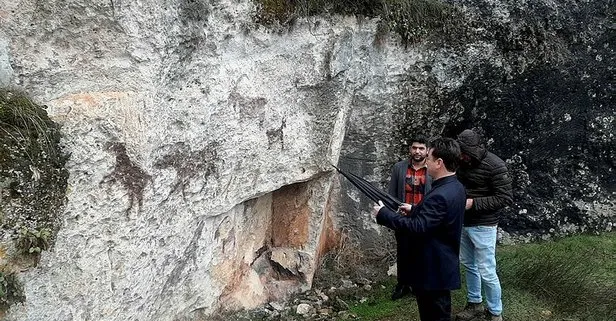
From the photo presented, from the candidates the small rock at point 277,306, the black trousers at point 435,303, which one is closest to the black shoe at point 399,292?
the small rock at point 277,306

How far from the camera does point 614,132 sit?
6910 millimetres

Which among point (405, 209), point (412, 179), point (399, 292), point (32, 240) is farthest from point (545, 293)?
point (32, 240)

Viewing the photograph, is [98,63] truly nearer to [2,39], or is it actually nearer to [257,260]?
[2,39]

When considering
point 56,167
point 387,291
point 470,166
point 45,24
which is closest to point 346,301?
point 387,291

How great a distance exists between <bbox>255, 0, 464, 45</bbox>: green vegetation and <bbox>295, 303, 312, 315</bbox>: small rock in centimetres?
239

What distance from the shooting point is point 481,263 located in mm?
4848

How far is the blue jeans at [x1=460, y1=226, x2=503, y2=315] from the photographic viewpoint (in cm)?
480

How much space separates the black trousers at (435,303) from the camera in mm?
4117

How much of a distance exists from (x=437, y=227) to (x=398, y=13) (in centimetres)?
267

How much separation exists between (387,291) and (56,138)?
3401 millimetres

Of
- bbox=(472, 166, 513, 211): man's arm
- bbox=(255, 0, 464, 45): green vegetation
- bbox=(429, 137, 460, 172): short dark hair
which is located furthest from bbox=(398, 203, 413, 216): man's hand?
bbox=(255, 0, 464, 45): green vegetation

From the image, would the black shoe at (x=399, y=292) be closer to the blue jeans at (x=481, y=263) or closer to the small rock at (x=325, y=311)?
the small rock at (x=325, y=311)

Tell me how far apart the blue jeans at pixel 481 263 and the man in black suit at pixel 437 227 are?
79cm

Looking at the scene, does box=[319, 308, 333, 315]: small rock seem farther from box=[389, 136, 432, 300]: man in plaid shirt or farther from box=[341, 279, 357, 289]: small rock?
box=[389, 136, 432, 300]: man in plaid shirt
